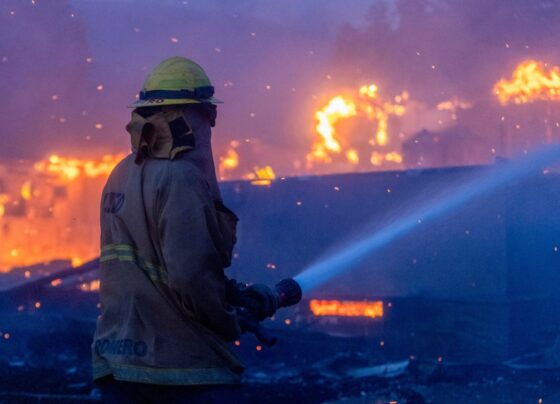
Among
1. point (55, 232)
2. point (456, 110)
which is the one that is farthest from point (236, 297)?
point (456, 110)

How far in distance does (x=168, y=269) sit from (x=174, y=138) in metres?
0.39

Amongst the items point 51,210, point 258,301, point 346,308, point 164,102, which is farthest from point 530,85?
point 164,102

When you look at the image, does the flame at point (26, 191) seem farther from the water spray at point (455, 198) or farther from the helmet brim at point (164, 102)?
the helmet brim at point (164, 102)

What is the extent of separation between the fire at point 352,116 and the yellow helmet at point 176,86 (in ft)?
55.4

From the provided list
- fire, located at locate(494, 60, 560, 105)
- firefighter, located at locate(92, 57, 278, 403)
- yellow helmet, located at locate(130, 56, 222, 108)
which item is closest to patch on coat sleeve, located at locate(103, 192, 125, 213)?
firefighter, located at locate(92, 57, 278, 403)

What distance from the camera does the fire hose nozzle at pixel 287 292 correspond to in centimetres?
273

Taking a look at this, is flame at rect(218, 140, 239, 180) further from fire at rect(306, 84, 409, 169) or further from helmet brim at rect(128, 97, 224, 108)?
helmet brim at rect(128, 97, 224, 108)

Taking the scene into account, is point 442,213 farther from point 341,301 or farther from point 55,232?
point 55,232

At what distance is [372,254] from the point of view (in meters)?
12.1

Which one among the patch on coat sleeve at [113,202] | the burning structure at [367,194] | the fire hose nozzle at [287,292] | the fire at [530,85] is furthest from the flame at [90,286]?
the fire at [530,85]

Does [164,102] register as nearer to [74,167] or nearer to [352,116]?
[74,167]

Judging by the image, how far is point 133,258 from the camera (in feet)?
7.78

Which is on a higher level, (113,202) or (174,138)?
(174,138)

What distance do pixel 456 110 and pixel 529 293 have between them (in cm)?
924
